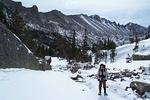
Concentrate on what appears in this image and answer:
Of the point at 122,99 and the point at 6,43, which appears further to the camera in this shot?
the point at 6,43

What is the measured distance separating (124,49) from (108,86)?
132 meters

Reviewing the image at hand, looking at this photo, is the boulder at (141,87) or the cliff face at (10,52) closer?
the cliff face at (10,52)

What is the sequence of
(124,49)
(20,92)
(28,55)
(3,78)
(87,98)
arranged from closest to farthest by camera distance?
(20,92) → (3,78) → (87,98) → (28,55) → (124,49)

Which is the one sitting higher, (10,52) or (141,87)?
(10,52)

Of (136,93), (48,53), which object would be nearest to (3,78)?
(136,93)

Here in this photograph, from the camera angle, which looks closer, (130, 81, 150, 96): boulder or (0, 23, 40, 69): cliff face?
(0, 23, 40, 69): cliff face

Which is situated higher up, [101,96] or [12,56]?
[12,56]

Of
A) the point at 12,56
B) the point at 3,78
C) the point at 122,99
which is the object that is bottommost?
the point at 122,99

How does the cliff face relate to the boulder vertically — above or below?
above

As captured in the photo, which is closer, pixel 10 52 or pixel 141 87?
pixel 10 52

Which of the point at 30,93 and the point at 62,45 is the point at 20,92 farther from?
the point at 62,45

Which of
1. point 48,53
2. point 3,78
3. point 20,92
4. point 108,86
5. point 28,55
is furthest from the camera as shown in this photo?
point 48,53

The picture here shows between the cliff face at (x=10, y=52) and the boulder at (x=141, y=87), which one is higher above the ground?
the cliff face at (x=10, y=52)

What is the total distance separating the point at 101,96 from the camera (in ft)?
59.8
